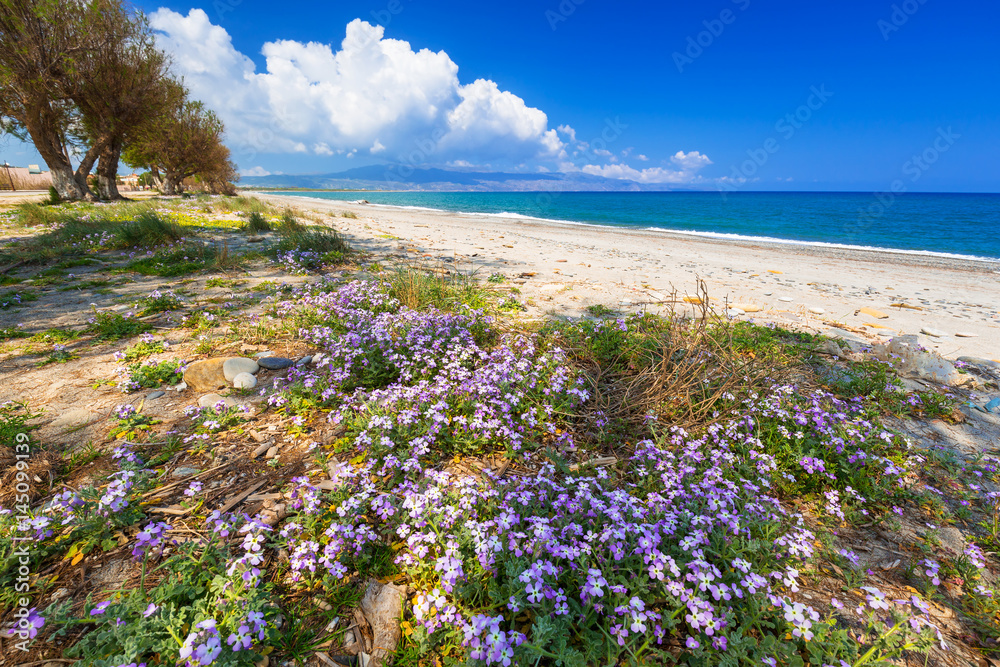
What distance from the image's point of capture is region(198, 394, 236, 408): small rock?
12.7ft

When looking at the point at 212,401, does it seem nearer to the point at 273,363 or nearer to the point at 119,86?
the point at 273,363

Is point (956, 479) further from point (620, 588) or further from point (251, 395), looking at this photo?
point (251, 395)

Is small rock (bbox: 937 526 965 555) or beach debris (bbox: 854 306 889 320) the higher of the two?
beach debris (bbox: 854 306 889 320)

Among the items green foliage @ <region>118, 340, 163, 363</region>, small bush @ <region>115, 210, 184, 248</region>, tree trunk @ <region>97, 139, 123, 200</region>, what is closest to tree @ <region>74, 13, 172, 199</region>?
tree trunk @ <region>97, 139, 123, 200</region>

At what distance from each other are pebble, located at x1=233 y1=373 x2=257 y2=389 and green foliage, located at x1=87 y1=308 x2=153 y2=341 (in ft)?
8.00

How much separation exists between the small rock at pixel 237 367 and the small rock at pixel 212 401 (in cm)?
32

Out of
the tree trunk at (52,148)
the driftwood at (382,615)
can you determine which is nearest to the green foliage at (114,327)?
the driftwood at (382,615)

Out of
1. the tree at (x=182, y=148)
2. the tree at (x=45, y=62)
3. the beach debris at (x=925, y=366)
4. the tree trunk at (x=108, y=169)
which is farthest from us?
the tree at (x=182, y=148)

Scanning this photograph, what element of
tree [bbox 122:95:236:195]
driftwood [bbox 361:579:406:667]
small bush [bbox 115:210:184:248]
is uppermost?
tree [bbox 122:95:236:195]

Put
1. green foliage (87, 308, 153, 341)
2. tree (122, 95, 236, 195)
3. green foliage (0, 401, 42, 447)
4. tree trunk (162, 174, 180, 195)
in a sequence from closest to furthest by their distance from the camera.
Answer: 1. green foliage (0, 401, 42, 447)
2. green foliage (87, 308, 153, 341)
3. tree (122, 95, 236, 195)
4. tree trunk (162, 174, 180, 195)

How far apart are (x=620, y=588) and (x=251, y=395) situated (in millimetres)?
4029

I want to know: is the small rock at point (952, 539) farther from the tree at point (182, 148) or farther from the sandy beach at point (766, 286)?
the tree at point (182, 148)

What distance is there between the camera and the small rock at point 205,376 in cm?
423

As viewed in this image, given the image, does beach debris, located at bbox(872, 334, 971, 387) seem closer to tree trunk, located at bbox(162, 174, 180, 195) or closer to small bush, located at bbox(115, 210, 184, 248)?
small bush, located at bbox(115, 210, 184, 248)
